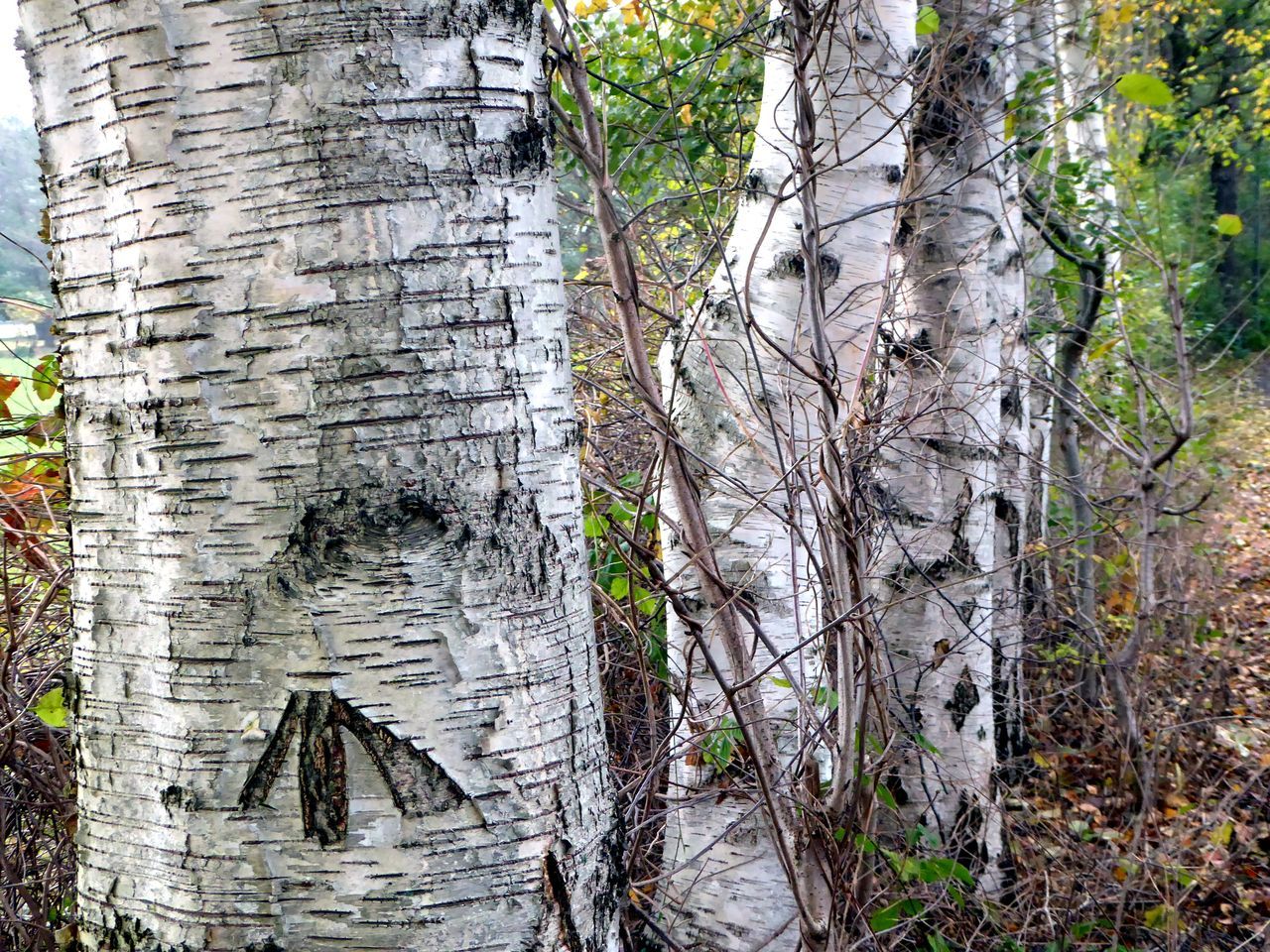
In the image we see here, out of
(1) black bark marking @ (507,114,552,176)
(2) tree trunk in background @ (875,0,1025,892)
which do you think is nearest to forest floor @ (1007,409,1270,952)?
(2) tree trunk in background @ (875,0,1025,892)

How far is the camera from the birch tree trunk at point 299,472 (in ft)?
2.61

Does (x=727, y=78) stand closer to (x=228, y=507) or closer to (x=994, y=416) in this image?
(x=994, y=416)

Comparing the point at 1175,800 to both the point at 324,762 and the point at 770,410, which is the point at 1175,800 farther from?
the point at 324,762

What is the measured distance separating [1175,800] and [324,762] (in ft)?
14.1

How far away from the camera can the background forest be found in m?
1.95

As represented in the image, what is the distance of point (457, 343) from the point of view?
2.72 feet

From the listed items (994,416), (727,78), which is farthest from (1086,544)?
(727,78)

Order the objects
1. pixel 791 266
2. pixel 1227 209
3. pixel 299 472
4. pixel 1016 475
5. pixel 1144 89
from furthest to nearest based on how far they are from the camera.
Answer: pixel 1227 209, pixel 1016 475, pixel 791 266, pixel 1144 89, pixel 299 472

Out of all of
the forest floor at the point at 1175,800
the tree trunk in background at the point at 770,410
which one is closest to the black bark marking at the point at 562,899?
the tree trunk in background at the point at 770,410

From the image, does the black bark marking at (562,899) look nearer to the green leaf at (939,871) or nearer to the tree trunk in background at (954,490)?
the green leaf at (939,871)

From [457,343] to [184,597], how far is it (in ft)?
1.13

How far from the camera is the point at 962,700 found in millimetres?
3004

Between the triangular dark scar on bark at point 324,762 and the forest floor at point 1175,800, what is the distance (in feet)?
7.72

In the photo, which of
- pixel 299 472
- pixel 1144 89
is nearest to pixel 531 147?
pixel 299 472
